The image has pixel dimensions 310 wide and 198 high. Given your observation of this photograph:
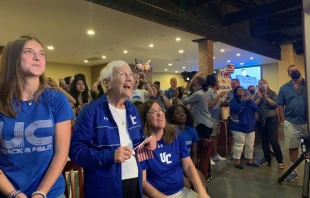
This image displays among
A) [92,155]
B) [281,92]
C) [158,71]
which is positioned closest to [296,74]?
[281,92]

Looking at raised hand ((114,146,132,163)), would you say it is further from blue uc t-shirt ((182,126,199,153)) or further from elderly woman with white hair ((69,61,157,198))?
blue uc t-shirt ((182,126,199,153))

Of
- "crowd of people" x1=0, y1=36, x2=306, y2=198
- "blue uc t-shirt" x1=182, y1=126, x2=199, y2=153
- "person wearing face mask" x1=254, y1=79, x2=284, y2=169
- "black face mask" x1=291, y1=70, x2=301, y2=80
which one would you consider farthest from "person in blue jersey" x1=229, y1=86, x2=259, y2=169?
"crowd of people" x1=0, y1=36, x2=306, y2=198

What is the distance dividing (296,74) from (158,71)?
43.8ft

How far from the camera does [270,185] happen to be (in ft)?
10.7

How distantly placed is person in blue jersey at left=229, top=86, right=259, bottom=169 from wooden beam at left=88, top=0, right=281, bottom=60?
285 centimetres

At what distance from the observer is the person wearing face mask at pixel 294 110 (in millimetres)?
3311

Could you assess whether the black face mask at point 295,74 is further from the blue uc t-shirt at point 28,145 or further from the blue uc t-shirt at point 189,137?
the blue uc t-shirt at point 28,145

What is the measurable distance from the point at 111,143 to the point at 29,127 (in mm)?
398

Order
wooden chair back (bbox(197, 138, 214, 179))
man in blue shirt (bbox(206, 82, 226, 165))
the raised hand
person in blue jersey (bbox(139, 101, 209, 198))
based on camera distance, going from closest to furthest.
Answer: the raised hand
person in blue jersey (bbox(139, 101, 209, 198))
wooden chair back (bbox(197, 138, 214, 179))
man in blue shirt (bbox(206, 82, 226, 165))

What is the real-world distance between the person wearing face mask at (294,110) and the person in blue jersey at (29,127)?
3081mm

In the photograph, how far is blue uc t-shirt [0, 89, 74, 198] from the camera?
1047mm

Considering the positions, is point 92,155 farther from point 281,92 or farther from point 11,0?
point 11,0

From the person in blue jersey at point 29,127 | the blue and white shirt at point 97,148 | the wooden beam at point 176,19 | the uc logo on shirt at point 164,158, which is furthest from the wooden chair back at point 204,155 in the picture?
the wooden beam at point 176,19

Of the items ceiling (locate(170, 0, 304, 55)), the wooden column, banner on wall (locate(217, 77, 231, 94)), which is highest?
ceiling (locate(170, 0, 304, 55))
